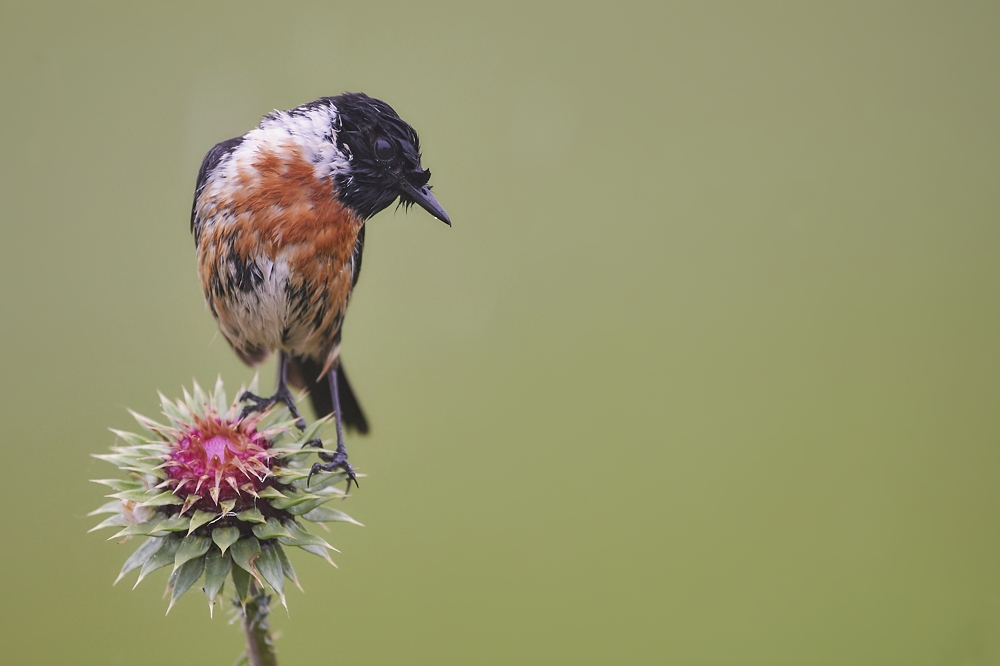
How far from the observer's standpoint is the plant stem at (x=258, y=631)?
1598mm

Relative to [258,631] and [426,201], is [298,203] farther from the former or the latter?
[258,631]

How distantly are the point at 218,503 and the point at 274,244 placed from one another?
1.92ft

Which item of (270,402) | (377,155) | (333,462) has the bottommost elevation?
(333,462)

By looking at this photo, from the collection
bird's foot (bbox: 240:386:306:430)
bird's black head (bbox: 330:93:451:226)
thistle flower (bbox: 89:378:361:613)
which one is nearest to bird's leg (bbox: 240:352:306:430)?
bird's foot (bbox: 240:386:306:430)

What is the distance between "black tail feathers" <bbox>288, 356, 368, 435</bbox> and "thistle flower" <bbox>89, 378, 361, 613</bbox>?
330mm

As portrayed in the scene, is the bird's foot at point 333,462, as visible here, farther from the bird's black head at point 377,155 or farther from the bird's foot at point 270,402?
the bird's black head at point 377,155

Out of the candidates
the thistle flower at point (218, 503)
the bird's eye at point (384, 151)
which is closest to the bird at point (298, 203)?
the bird's eye at point (384, 151)

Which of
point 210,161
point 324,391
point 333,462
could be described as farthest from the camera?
point 324,391

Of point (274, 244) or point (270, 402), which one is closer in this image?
point (274, 244)

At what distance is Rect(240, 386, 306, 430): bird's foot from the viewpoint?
6.40 feet

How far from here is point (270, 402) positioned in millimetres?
1987

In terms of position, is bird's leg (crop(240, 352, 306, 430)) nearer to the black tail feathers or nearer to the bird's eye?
the black tail feathers

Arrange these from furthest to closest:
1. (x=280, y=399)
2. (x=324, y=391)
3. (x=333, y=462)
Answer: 1. (x=324, y=391)
2. (x=280, y=399)
3. (x=333, y=462)

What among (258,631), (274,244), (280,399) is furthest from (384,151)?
(258,631)
